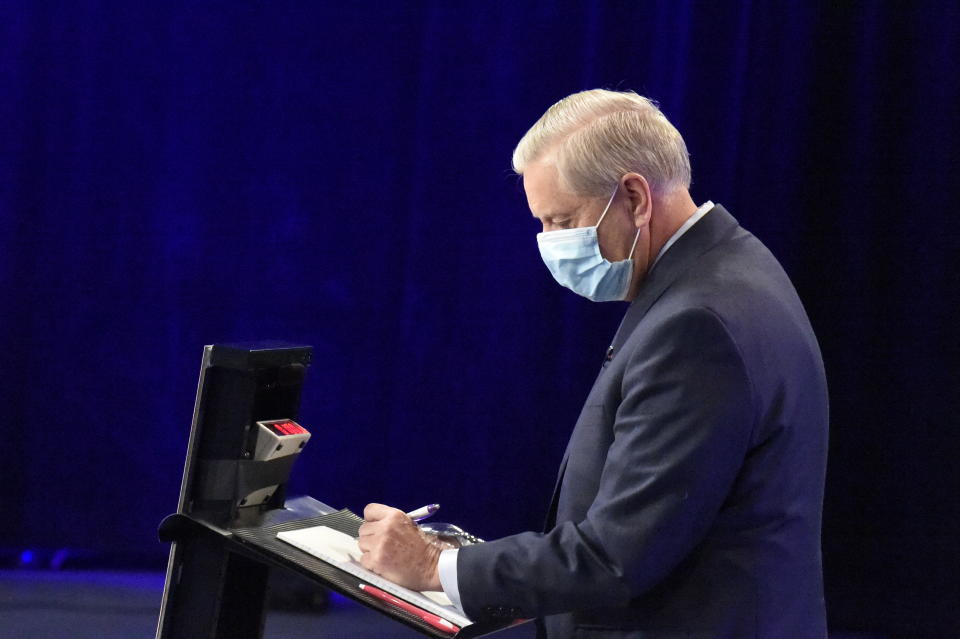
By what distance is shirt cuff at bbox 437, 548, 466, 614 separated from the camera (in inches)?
55.2

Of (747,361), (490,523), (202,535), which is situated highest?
(747,361)

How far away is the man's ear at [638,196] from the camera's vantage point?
4.77ft

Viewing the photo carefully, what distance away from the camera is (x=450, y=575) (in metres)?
1.41

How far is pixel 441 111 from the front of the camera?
3699mm

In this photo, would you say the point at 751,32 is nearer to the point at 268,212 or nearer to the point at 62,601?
the point at 268,212

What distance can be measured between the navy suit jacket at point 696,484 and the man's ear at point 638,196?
0.29 feet

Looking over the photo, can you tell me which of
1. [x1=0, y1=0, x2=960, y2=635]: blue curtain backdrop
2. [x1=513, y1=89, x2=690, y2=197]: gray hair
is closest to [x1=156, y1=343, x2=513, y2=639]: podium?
[x1=513, y1=89, x2=690, y2=197]: gray hair

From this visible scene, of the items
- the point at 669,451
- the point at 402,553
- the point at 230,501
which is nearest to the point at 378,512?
the point at 402,553

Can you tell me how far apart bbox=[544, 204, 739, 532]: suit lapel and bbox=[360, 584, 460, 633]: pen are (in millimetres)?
412

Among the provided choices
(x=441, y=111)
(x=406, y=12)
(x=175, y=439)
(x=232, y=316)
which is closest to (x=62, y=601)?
(x=175, y=439)

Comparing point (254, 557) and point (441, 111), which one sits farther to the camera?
point (441, 111)

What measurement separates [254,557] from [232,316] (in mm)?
2115

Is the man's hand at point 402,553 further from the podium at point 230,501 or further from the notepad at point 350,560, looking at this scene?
the podium at point 230,501

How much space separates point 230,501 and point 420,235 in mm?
1957
